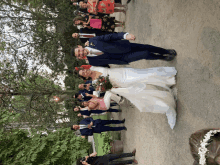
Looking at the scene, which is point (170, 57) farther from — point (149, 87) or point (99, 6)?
point (99, 6)

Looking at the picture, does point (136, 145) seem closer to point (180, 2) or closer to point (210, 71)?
point (210, 71)

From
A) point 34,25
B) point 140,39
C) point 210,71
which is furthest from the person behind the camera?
point 34,25

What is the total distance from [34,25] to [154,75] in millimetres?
9259

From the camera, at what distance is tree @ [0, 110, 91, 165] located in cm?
411

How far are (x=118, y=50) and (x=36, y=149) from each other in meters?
3.47

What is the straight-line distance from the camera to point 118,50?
3.96 metres

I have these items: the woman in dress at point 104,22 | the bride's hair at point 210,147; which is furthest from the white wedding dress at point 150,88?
the woman in dress at point 104,22

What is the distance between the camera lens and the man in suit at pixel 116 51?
12.9ft

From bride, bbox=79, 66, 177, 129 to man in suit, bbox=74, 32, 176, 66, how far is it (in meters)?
0.37

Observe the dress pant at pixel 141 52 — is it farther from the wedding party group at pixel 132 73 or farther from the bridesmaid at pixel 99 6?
the bridesmaid at pixel 99 6

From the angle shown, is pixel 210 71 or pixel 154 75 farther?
pixel 154 75

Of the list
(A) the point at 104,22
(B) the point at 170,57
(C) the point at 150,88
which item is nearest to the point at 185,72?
(B) the point at 170,57

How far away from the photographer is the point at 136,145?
6.10m

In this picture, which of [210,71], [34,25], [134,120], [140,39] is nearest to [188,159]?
[210,71]
